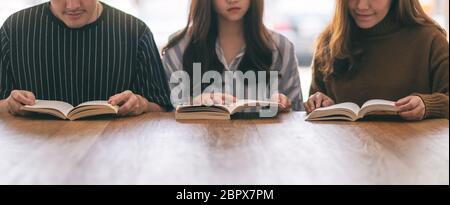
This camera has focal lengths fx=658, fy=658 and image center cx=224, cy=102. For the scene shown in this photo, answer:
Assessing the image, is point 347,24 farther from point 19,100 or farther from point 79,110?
point 19,100

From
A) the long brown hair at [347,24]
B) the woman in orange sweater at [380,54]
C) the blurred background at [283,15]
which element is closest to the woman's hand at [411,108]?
the woman in orange sweater at [380,54]

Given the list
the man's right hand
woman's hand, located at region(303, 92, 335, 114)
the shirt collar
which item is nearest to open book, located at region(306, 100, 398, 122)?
woman's hand, located at region(303, 92, 335, 114)

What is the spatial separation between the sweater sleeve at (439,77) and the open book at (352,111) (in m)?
0.11

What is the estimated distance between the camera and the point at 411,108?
1.88 meters

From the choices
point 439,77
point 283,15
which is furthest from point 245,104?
point 283,15

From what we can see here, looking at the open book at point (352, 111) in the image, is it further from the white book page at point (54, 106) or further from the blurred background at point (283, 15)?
the blurred background at point (283, 15)

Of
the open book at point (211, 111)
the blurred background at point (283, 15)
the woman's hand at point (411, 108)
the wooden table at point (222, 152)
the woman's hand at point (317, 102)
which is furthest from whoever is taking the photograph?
the blurred background at point (283, 15)

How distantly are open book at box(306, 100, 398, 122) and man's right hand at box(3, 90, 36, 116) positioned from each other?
839 millimetres

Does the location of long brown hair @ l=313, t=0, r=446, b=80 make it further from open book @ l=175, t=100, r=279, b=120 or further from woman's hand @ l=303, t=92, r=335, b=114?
open book @ l=175, t=100, r=279, b=120

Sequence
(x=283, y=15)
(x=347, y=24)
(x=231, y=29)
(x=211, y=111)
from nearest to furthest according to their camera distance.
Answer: (x=211, y=111) → (x=347, y=24) → (x=231, y=29) → (x=283, y=15)

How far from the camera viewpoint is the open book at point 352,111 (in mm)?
1884

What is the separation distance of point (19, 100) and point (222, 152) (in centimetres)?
A: 82
